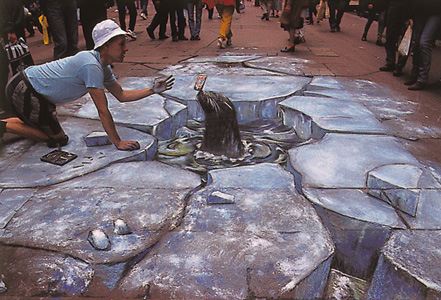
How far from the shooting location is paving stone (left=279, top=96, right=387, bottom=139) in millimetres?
3707

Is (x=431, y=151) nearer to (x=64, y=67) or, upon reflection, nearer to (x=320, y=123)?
(x=320, y=123)

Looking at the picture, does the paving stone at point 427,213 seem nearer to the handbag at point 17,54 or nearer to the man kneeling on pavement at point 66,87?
the man kneeling on pavement at point 66,87

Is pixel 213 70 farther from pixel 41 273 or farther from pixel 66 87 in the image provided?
pixel 41 273

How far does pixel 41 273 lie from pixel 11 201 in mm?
778

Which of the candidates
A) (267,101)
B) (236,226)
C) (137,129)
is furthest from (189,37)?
(236,226)

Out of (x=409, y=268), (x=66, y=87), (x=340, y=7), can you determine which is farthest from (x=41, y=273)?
(x=340, y=7)

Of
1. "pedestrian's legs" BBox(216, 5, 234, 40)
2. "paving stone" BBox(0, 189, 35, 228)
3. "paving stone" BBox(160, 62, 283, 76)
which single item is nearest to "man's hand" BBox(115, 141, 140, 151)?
"paving stone" BBox(0, 189, 35, 228)

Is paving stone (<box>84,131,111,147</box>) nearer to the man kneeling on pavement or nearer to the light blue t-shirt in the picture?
the man kneeling on pavement

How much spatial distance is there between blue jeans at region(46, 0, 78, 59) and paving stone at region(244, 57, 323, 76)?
2.54m

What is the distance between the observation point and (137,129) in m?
3.73

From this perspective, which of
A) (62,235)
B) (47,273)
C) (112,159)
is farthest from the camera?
(112,159)

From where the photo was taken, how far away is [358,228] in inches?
92.0

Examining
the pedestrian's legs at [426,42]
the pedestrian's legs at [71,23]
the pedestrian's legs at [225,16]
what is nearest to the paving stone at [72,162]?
the pedestrian's legs at [71,23]

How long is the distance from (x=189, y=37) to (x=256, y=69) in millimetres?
3792
